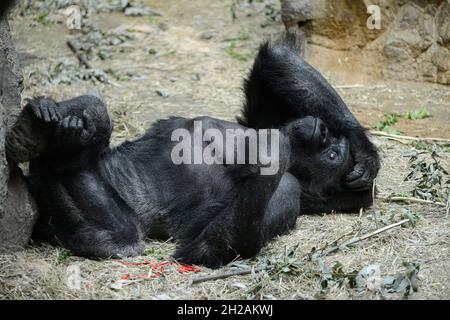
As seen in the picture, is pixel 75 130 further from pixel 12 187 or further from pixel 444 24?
pixel 444 24

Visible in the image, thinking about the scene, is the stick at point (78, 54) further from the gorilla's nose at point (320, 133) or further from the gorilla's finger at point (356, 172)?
the gorilla's finger at point (356, 172)

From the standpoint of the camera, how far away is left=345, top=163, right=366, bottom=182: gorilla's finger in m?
4.86

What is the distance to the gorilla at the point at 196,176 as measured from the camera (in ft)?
13.3

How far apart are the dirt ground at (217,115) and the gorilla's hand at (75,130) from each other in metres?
0.68

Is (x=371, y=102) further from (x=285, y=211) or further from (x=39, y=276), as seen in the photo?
(x=39, y=276)

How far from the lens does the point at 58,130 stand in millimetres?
3963

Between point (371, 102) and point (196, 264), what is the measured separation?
12.7 ft

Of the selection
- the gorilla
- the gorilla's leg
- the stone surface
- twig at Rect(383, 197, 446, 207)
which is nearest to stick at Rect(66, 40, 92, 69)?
the stone surface

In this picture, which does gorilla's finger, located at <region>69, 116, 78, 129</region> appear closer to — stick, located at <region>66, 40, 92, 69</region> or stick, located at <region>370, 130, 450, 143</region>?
stick, located at <region>370, 130, 450, 143</region>

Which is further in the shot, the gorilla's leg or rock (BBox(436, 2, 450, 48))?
rock (BBox(436, 2, 450, 48))

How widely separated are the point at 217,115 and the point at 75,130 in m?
3.05

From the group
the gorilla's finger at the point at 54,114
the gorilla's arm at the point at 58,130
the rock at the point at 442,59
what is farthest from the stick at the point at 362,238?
the rock at the point at 442,59

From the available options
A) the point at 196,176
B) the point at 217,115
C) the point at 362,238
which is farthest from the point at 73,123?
the point at 217,115

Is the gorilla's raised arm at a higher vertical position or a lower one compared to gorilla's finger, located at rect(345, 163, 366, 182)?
higher
